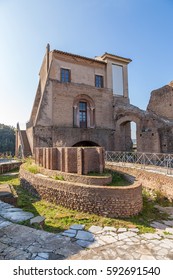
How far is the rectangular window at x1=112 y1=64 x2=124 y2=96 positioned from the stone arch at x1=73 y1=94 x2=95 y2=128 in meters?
4.13

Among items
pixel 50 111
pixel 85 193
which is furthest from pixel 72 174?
pixel 50 111

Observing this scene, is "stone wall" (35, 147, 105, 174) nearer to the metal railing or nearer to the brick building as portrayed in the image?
the metal railing

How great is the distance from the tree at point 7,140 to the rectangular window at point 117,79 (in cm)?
3038

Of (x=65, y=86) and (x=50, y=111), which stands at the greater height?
(x=65, y=86)

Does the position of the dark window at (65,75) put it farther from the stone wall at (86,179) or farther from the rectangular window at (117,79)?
the stone wall at (86,179)

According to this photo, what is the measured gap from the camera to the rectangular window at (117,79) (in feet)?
74.0

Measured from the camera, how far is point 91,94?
798 inches

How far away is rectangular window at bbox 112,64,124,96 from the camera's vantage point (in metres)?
22.6

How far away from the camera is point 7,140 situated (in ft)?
147

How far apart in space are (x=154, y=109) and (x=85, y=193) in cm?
1797

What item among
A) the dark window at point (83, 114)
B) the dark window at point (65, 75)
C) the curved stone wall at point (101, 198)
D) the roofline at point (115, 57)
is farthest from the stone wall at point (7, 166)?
the roofline at point (115, 57)

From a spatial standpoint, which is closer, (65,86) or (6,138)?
(65,86)
